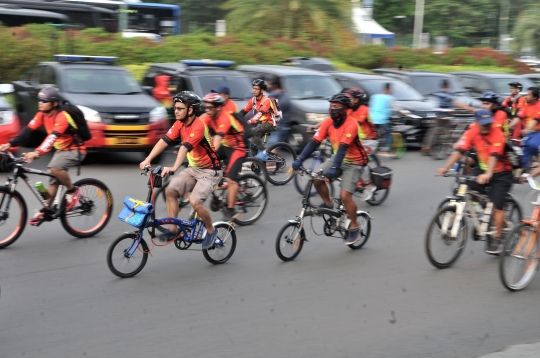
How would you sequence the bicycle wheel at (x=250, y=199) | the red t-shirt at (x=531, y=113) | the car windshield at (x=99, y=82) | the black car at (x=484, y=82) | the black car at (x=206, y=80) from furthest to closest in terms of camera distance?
the black car at (x=484, y=82) → the black car at (x=206, y=80) → the car windshield at (x=99, y=82) → the red t-shirt at (x=531, y=113) → the bicycle wheel at (x=250, y=199)

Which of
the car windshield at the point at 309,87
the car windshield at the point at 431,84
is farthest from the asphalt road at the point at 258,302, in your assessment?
the car windshield at the point at 431,84

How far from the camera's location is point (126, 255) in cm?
748

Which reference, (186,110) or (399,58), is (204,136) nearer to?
(186,110)

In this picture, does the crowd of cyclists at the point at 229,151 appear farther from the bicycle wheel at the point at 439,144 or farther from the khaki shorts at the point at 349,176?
the bicycle wheel at the point at 439,144

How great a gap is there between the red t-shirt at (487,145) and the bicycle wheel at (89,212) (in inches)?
170

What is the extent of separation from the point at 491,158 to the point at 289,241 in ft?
7.79

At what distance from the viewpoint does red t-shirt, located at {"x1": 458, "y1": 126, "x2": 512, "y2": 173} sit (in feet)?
27.2

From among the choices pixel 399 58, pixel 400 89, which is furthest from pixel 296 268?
pixel 399 58

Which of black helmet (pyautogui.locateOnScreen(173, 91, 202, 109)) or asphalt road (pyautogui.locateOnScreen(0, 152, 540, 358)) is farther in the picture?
black helmet (pyautogui.locateOnScreen(173, 91, 202, 109))

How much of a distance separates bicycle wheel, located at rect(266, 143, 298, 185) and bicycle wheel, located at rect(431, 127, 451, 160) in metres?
4.70

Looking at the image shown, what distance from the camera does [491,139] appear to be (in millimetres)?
8438

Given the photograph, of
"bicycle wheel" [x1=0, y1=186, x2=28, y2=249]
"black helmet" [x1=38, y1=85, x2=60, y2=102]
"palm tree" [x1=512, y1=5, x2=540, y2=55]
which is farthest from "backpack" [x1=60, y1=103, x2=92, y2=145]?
"palm tree" [x1=512, y1=5, x2=540, y2=55]

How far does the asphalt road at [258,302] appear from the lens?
598cm

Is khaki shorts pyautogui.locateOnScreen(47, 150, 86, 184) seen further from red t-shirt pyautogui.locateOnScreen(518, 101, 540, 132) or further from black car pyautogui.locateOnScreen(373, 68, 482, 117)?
black car pyautogui.locateOnScreen(373, 68, 482, 117)
